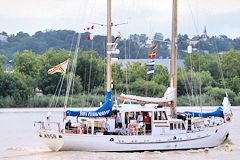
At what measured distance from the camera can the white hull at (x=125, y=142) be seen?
27891mm

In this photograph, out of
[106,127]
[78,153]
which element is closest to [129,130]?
[106,127]

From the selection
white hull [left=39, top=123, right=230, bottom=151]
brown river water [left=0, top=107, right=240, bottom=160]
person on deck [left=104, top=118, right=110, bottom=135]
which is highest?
person on deck [left=104, top=118, right=110, bottom=135]

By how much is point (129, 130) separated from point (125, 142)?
83 cm

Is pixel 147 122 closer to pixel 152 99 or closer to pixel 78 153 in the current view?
pixel 152 99

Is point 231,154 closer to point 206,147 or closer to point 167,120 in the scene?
point 206,147

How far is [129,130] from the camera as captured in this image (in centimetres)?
2903

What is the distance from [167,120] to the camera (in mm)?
29891

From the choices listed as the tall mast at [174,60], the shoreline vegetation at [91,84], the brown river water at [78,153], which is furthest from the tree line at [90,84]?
the tall mast at [174,60]

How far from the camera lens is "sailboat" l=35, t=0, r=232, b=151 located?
92.2ft

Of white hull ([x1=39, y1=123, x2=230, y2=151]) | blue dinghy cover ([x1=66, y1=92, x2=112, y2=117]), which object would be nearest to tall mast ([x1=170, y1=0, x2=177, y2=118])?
white hull ([x1=39, y1=123, x2=230, y2=151])

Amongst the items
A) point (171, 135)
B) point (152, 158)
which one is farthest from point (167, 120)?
point (152, 158)

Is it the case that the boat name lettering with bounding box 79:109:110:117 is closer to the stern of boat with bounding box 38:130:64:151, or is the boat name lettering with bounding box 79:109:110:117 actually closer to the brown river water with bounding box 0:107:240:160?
the stern of boat with bounding box 38:130:64:151

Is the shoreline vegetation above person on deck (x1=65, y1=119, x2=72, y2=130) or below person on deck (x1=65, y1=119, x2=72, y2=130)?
above

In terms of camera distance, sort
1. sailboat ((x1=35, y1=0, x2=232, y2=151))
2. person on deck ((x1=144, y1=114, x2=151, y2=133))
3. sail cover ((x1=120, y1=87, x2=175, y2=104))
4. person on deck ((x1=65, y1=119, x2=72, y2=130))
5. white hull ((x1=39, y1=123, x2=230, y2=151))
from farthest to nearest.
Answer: sail cover ((x1=120, y1=87, x2=175, y2=104))
person on deck ((x1=144, y1=114, x2=151, y2=133))
person on deck ((x1=65, y1=119, x2=72, y2=130))
sailboat ((x1=35, y1=0, x2=232, y2=151))
white hull ((x1=39, y1=123, x2=230, y2=151))
